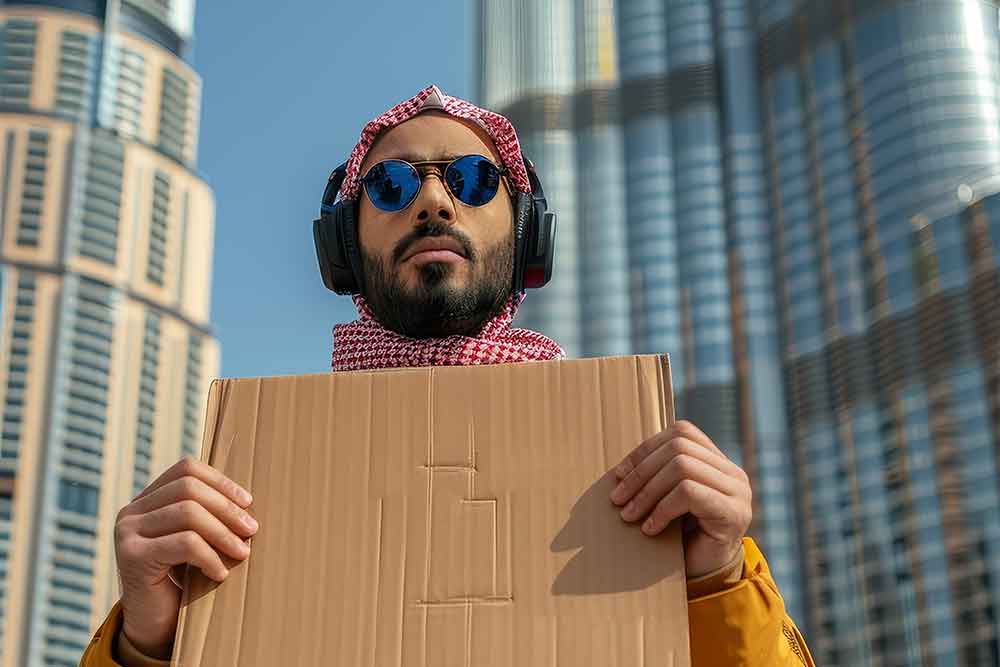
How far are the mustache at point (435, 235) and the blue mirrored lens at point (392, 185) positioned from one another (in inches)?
1.1

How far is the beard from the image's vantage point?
1212 mm

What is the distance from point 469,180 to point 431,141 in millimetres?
79

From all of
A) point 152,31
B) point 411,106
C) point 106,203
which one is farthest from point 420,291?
point 152,31

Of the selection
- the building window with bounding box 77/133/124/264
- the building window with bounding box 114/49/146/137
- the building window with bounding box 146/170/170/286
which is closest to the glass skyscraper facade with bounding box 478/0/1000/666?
the building window with bounding box 146/170/170/286

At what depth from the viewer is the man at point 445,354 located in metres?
0.91

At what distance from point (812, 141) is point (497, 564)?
1381 inches

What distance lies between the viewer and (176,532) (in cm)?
91

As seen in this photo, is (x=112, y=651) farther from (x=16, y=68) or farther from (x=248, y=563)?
(x=16, y=68)

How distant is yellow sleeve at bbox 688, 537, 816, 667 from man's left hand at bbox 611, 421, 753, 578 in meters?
0.07

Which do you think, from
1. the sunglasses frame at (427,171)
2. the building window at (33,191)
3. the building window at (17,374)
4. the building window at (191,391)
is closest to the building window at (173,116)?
the building window at (33,191)

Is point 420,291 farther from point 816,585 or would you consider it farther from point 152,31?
point 152,31

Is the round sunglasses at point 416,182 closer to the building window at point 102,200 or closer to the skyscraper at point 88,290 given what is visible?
the skyscraper at point 88,290

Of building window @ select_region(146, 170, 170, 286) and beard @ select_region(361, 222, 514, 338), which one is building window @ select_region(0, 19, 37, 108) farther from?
beard @ select_region(361, 222, 514, 338)

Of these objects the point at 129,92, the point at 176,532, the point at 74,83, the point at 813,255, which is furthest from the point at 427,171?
the point at 129,92
